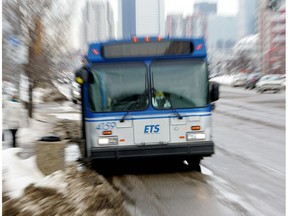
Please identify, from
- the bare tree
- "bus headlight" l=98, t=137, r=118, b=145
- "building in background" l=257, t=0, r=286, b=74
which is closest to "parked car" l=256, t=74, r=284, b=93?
the bare tree

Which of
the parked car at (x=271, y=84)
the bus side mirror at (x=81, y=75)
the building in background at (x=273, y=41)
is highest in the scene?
the building in background at (x=273, y=41)

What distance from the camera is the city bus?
369 inches

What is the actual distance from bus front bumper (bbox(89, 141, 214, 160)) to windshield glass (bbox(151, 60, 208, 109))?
791 millimetres

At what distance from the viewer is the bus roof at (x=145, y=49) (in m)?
9.51

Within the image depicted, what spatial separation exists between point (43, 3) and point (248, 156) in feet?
39.9

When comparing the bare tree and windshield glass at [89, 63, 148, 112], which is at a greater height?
the bare tree

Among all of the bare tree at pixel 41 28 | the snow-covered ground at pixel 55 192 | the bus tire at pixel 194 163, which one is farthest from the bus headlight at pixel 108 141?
the bare tree at pixel 41 28

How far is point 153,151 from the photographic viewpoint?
929 cm

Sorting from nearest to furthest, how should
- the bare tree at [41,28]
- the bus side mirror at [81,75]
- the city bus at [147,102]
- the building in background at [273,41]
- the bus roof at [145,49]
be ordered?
the bus side mirror at [81,75], the city bus at [147,102], the bus roof at [145,49], the bare tree at [41,28], the building in background at [273,41]

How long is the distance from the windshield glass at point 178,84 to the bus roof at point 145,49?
0.61 ft

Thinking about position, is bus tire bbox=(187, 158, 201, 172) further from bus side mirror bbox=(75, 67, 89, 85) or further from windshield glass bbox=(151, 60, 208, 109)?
bus side mirror bbox=(75, 67, 89, 85)

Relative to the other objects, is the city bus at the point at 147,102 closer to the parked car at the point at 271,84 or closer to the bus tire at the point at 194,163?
the bus tire at the point at 194,163

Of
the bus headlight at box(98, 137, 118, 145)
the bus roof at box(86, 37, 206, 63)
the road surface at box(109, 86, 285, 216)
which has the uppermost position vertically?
the bus roof at box(86, 37, 206, 63)

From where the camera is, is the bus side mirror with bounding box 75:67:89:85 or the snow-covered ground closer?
the snow-covered ground
